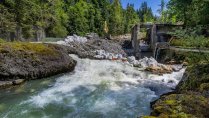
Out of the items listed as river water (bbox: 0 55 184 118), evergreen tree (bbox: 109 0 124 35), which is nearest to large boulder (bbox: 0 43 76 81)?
river water (bbox: 0 55 184 118)

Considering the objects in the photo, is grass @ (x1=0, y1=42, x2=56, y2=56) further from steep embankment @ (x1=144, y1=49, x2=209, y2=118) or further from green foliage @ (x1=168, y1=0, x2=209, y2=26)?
green foliage @ (x1=168, y1=0, x2=209, y2=26)

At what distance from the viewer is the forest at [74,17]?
24891 millimetres

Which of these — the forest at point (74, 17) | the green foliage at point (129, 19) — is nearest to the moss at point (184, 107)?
the forest at point (74, 17)

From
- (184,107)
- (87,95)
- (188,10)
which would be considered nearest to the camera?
(184,107)

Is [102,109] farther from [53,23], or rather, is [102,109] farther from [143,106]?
[53,23]

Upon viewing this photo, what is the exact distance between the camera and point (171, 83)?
42.2 ft

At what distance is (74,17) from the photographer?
5650cm

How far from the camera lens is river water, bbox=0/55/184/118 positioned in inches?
328

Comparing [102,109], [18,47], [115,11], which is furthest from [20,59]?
[115,11]

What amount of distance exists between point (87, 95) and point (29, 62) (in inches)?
185

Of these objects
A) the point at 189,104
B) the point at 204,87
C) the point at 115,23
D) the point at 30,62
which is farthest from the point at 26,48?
the point at 115,23

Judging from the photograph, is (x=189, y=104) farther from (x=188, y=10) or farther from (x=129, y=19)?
(x=129, y=19)

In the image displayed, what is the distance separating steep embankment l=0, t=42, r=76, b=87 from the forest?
11.3 meters

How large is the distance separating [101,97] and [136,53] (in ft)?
55.4
